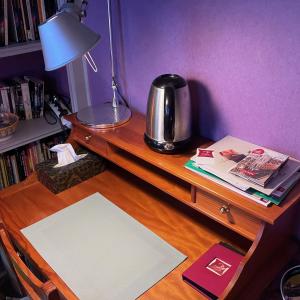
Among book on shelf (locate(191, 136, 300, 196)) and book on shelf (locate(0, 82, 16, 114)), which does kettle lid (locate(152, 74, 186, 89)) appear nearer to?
book on shelf (locate(191, 136, 300, 196))

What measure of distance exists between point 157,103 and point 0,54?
850 millimetres

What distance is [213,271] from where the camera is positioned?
929 mm

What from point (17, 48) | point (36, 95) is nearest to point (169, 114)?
point (17, 48)

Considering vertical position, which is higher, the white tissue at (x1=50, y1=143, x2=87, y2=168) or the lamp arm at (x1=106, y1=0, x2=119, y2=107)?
the lamp arm at (x1=106, y1=0, x2=119, y2=107)

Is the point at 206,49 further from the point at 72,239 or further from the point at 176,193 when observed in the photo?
the point at 72,239

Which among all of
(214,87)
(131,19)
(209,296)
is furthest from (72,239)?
(131,19)

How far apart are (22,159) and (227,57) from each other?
3.98 ft

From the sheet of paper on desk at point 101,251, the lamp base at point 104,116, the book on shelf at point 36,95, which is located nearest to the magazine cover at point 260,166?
the sheet of paper on desk at point 101,251

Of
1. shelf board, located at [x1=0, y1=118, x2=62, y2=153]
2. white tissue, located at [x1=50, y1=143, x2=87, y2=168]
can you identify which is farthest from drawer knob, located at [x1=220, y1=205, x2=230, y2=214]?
shelf board, located at [x1=0, y1=118, x2=62, y2=153]

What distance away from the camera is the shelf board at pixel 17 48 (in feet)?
4.88

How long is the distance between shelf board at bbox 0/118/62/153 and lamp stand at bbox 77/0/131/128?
41cm

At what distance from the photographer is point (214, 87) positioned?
111 centimetres

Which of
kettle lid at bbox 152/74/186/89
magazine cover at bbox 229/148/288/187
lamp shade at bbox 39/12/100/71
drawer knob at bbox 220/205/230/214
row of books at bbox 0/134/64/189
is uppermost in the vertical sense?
lamp shade at bbox 39/12/100/71

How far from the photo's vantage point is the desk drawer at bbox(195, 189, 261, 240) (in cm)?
89
